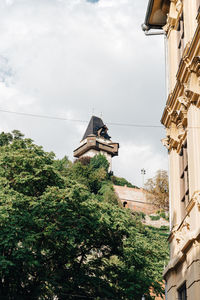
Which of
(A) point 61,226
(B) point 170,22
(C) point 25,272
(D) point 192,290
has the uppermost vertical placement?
(B) point 170,22

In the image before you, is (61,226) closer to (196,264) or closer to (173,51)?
(173,51)

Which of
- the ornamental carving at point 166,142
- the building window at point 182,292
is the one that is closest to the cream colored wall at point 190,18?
the ornamental carving at point 166,142

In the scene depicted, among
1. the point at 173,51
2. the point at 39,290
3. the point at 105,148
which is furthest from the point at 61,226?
the point at 105,148

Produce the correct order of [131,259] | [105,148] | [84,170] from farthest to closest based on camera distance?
1. [105,148]
2. [84,170]
3. [131,259]

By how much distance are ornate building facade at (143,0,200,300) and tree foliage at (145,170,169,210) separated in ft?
158

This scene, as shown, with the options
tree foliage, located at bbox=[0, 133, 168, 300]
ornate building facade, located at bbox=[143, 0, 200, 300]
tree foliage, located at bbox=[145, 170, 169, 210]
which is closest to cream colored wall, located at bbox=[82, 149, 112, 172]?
tree foliage, located at bbox=[145, 170, 169, 210]

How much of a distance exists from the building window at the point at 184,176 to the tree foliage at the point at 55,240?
8.67 meters

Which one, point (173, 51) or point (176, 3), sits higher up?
point (176, 3)

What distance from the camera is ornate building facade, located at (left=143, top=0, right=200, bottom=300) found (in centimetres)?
974

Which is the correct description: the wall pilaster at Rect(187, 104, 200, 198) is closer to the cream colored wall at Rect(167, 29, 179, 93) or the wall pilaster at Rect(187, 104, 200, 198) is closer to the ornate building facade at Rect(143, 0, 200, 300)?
the ornate building facade at Rect(143, 0, 200, 300)

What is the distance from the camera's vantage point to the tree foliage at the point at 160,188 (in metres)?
61.9

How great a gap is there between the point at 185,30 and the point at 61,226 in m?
11.7

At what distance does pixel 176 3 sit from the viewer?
13.3 m

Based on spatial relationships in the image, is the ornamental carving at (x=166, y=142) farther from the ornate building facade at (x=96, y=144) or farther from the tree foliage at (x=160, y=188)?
the ornate building facade at (x=96, y=144)
